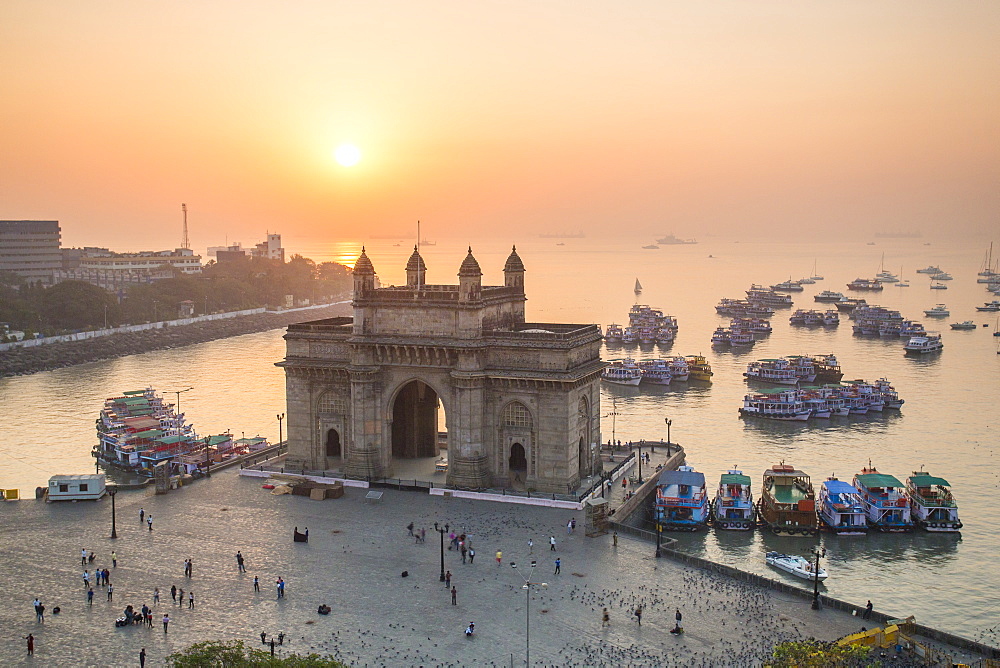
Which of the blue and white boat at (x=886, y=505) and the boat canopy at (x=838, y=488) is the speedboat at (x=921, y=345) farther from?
the boat canopy at (x=838, y=488)

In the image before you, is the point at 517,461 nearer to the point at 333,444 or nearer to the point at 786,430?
the point at 333,444

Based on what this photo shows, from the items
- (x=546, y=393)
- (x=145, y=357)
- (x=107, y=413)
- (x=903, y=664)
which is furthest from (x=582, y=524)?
(x=145, y=357)

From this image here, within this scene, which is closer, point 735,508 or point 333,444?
point 735,508

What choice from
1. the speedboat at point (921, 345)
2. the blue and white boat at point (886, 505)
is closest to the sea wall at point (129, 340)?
the blue and white boat at point (886, 505)

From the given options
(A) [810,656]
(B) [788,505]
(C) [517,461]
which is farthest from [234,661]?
(B) [788,505]

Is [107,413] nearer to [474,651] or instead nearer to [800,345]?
[474,651]

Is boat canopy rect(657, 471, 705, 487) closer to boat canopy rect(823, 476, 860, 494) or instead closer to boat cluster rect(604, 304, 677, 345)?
boat canopy rect(823, 476, 860, 494)

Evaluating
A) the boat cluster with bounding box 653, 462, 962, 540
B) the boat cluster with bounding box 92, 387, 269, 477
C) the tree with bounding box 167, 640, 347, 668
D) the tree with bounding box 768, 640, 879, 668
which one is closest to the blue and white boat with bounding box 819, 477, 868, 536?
the boat cluster with bounding box 653, 462, 962, 540
